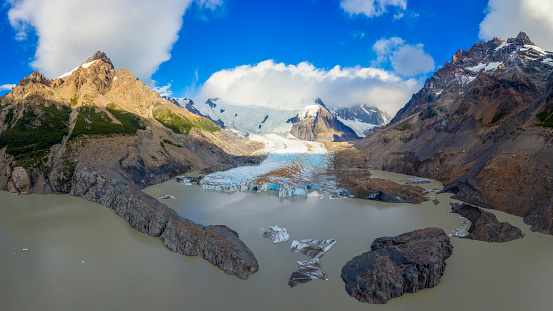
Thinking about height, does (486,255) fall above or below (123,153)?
below

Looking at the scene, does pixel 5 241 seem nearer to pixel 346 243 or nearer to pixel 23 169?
pixel 23 169

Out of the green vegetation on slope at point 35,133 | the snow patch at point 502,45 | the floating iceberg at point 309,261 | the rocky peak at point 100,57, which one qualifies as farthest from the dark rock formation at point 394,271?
the snow patch at point 502,45

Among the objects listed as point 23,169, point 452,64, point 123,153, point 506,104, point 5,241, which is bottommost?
point 5,241

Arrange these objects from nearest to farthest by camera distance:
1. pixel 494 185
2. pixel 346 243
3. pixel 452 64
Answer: pixel 346 243 → pixel 494 185 → pixel 452 64

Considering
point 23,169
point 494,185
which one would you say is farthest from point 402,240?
point 23,169

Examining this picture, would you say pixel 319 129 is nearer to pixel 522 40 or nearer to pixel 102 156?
pixel 522 40

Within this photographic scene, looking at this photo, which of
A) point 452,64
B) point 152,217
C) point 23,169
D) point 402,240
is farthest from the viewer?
point 452,64

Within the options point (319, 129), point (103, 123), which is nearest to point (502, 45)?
→ point (319, 129)

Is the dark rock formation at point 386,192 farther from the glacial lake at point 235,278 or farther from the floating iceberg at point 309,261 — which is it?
the floating iceberg at point 309,261
